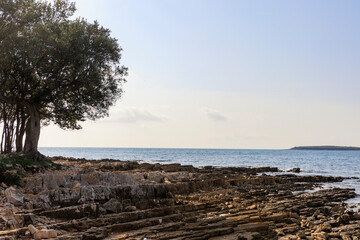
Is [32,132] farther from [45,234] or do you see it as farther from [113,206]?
[45,234]

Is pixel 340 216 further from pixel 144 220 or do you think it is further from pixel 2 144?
pixel 2 144

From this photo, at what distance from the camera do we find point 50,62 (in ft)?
86.1

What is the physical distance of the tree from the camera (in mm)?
24922

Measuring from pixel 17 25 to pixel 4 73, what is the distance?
3.91m

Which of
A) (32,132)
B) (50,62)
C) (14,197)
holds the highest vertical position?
(50,62)

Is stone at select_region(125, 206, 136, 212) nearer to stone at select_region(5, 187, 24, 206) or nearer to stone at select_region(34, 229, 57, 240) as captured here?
stone at select_region(5, 187, 24, 206)

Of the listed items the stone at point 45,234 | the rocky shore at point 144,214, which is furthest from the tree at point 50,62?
the stone at point 45,234

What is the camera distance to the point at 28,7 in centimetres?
2675

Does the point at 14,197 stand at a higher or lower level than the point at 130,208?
higher

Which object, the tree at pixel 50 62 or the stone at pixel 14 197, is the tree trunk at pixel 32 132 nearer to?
the tree at pixel 50 62

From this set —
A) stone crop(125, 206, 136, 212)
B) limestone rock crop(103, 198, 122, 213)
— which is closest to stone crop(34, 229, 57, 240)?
limestone rock crop(103, 198, 122, 213)

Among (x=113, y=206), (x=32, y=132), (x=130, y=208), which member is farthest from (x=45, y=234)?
(x=32, y=132)

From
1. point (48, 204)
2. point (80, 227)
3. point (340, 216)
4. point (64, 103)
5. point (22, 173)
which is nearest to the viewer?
point (80, 227)

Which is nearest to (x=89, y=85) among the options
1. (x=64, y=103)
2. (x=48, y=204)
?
(x=64, y=103)
